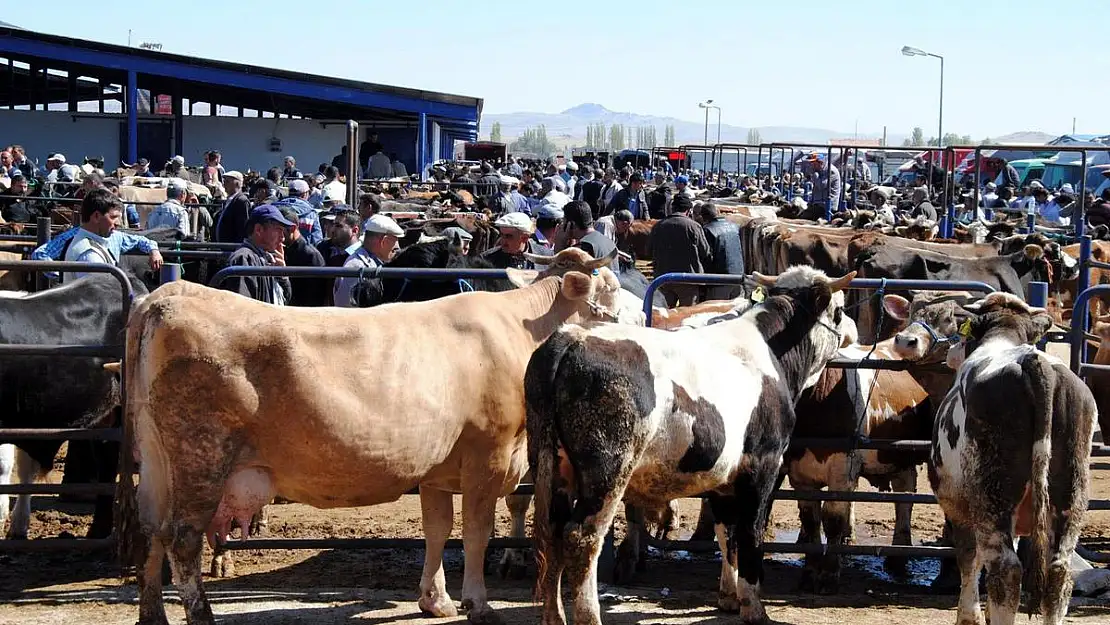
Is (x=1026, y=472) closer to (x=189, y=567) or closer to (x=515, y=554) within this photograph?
(x=515, y=554)

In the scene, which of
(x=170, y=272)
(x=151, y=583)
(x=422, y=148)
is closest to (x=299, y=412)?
(x=151, y=583)

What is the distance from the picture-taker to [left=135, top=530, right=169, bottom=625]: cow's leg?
5.78 m

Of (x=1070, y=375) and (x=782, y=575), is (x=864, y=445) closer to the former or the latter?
(x=782, y=575)

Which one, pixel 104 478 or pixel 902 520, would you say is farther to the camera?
pixel 104 478

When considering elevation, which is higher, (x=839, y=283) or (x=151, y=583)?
(x=839, y=283)

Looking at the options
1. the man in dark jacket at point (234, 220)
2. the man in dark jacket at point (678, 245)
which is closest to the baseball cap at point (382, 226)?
the man in dark jacket at point (234, 220)

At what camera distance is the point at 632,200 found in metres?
26.9

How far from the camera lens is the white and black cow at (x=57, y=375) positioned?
24.7ft

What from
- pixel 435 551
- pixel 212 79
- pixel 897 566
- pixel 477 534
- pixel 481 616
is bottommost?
pixel 897 566

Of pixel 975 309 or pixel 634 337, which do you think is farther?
pixel 975 309

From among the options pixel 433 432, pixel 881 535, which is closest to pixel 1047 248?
pixel 881 535

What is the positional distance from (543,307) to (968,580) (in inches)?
97.9

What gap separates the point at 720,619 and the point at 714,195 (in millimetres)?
27110

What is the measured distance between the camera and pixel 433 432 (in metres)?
6.07
